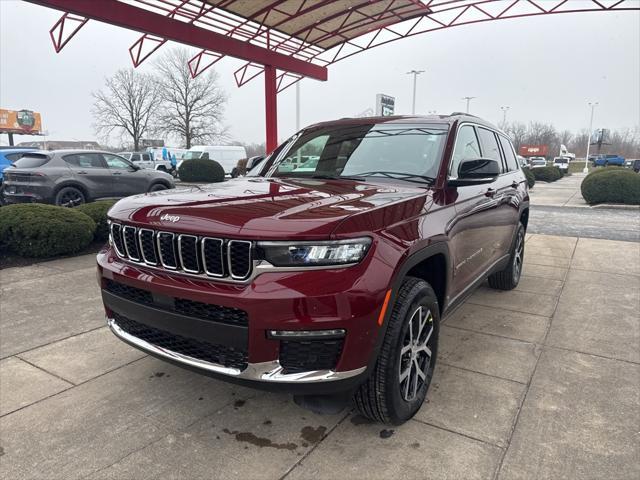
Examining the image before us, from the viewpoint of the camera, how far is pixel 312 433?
2.56 m

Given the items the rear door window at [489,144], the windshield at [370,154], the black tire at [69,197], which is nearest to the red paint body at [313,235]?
the windshield at [370,154]

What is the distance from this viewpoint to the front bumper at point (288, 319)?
2.03 meters

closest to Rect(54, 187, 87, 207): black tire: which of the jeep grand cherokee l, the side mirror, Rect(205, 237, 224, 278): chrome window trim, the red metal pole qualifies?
Answer: the red metal pole

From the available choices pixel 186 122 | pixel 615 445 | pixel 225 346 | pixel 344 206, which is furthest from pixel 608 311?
pixel 186 122

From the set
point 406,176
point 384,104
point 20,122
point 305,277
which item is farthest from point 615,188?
point 20,122

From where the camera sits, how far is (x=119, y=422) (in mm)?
2646

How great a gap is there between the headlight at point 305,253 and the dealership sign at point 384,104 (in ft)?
51.6

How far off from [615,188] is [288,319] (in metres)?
15.9

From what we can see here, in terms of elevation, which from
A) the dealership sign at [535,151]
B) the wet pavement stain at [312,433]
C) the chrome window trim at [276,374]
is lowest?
the wet pavement stain at [312,433]

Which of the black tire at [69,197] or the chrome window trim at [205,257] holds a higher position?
the chrome window trim at [205,257]

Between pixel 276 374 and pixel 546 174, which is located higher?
pixel 276 374

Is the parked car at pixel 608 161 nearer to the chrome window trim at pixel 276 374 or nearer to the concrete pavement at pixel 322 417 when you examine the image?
the concrete pavement at pixel 322 417

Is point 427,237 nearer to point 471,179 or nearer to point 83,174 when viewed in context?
point 471,179

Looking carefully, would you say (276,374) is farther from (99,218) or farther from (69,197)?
(69,197)
